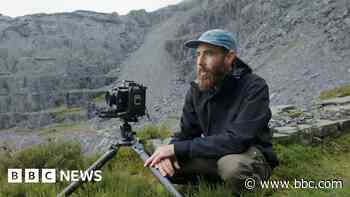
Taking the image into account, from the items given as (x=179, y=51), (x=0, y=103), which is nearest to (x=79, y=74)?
→ (x=0, y=103)

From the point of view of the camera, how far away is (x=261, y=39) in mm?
51344

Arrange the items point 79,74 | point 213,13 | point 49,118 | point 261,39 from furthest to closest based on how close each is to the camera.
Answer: point 79,74 < point 213,13 < point 49,118 < point 261,39

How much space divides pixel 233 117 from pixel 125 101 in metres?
0.86

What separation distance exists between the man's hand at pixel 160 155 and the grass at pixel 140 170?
366 millimetres

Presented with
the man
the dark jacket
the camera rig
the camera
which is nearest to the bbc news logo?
the camera rig

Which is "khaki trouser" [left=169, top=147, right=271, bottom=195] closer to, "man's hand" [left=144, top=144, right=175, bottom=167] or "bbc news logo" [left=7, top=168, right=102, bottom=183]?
"man's hand" [left=144, top=144, right=175, bottom=167]

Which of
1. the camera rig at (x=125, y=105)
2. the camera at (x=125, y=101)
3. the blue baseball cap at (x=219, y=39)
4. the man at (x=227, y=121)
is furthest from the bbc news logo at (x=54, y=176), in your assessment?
the blue baseball cap at (x=219, y=39)

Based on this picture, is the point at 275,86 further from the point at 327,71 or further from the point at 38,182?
the point at 38,182

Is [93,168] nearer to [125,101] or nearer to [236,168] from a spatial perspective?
[125,101]

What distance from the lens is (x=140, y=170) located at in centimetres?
527

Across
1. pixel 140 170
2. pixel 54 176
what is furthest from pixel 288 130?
pixel 54 176

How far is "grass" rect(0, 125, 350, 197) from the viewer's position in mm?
3465

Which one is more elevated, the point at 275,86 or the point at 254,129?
the point at 254,129

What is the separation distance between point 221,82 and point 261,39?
1958 inches
